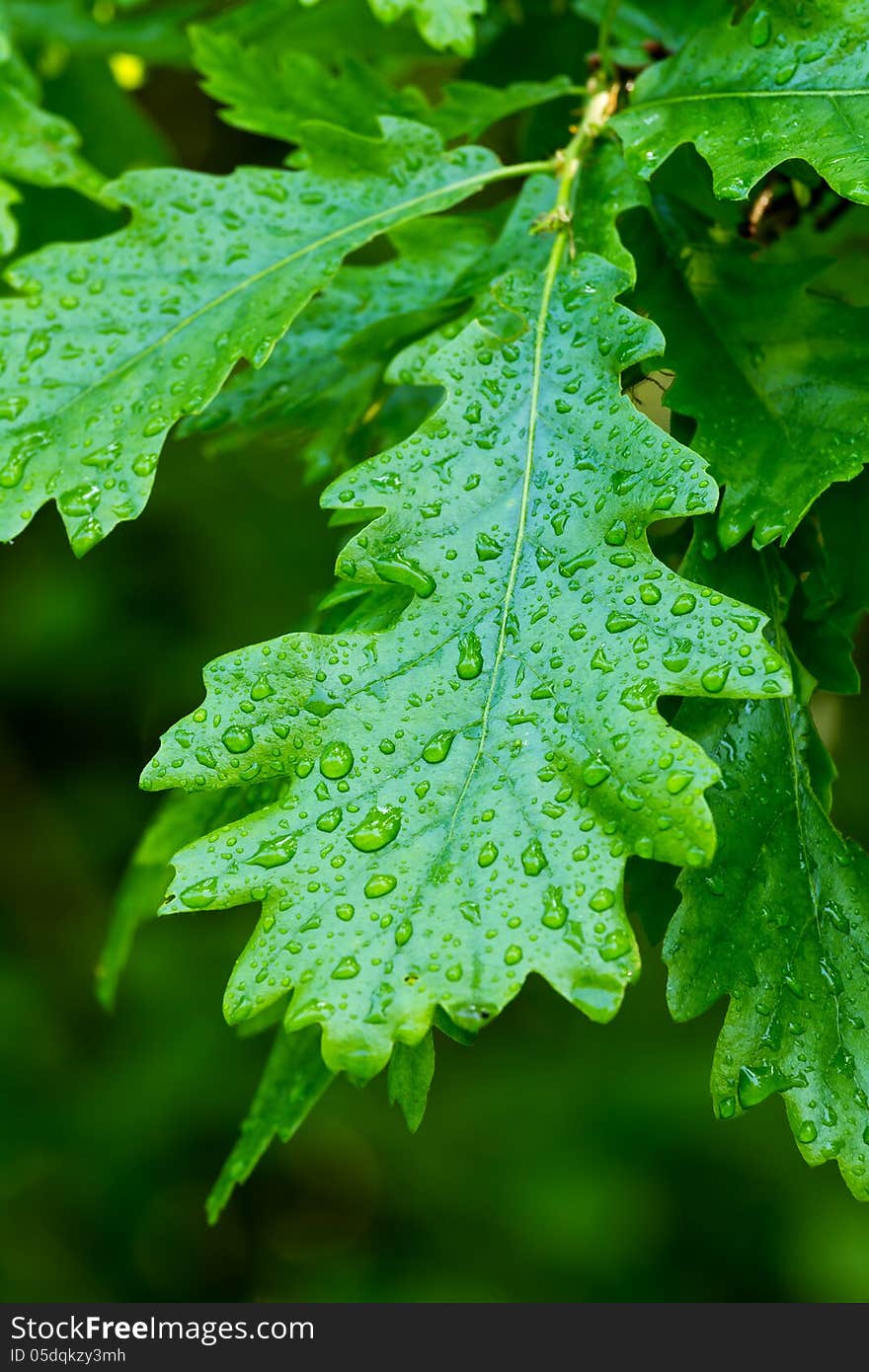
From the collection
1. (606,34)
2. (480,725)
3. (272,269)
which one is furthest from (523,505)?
(606,34)

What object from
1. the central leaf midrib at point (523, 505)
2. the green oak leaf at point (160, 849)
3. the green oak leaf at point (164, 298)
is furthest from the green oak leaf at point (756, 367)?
the green oak leaf at point (160, 849)

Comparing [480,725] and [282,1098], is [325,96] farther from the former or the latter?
[282,1098]

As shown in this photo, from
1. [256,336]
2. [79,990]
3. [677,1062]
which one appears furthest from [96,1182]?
[256,336]

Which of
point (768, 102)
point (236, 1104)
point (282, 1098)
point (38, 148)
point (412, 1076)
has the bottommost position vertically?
point (236, 1104)

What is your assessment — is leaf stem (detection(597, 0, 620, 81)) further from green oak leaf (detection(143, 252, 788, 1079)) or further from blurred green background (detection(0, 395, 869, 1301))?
blurred green background (detection(0, 395, 869, 1301))

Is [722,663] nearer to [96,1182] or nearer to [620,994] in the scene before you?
[620,994]
